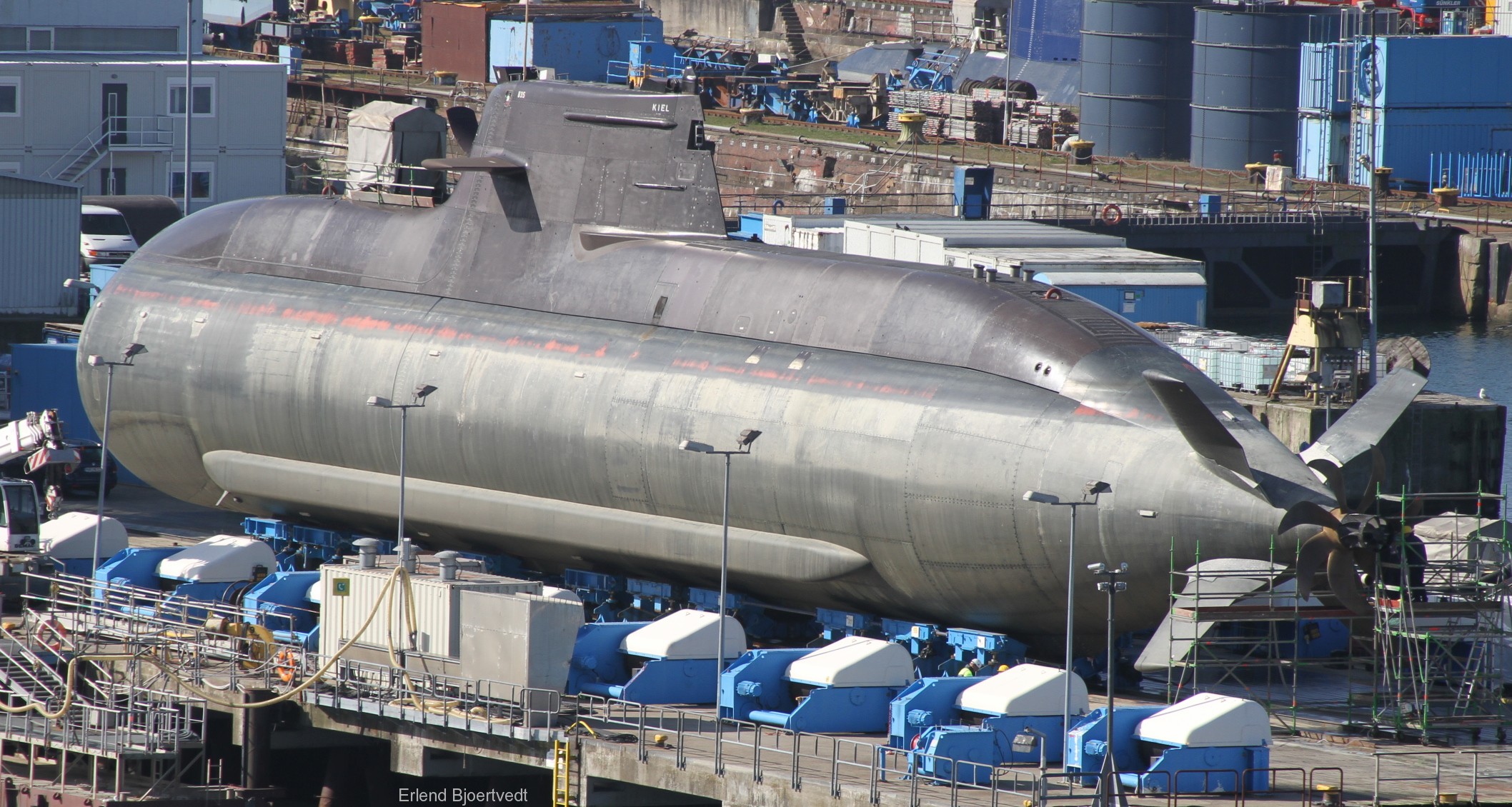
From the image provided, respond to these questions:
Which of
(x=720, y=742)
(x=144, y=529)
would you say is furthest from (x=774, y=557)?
(x=144, y=529)

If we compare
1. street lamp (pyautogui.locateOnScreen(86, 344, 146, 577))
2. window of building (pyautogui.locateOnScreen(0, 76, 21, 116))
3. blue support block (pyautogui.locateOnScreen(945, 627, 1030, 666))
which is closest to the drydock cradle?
street lamp (pyautogui.locateOnScreen(86, 344, 146, 577))

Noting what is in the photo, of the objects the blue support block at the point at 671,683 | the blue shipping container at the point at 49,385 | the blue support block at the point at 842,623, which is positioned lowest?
the blue support block at the point at 671,683

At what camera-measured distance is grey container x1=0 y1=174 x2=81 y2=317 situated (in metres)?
56.2

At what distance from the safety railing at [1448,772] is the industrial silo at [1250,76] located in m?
65.9

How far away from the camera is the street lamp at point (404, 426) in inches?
1308

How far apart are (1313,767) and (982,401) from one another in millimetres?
6834

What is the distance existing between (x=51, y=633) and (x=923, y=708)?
14.2m

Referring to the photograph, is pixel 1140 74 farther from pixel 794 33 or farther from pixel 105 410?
pixel 105 410

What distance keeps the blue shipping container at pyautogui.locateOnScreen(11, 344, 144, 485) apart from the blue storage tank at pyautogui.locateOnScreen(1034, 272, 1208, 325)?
22046mm

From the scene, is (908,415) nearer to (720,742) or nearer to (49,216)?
(720,742)

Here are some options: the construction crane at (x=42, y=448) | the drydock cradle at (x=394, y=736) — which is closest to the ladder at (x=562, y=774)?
the drydock cradle at (x=394, y=736)

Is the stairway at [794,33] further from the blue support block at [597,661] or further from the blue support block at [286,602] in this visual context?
the blue support block at [597,661]

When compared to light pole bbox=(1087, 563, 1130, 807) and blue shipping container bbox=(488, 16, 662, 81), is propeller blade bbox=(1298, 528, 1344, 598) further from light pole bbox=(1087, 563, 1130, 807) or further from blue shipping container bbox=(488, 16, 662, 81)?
blue shipping container bbox=(488, 16, 662, 81)

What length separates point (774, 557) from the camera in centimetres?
3444
